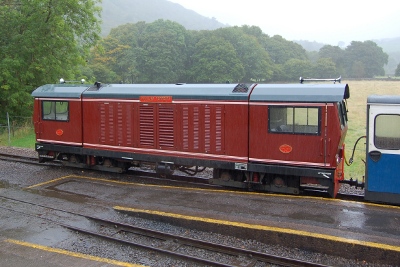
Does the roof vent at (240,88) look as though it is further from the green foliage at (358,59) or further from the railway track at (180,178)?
the green foliage at (358,59)

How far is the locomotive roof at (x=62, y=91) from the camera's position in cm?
1429

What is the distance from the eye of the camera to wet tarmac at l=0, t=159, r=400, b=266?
24.9 ft

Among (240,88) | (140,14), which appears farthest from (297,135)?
(140,14)

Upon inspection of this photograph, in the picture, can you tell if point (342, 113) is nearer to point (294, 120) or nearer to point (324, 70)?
point (294, 120)

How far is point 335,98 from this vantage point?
9.86 metres

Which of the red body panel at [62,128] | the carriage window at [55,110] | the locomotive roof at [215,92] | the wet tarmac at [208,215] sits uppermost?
the locomotive roof at [215,92]

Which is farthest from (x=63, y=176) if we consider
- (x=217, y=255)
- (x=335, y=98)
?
(x=335, y=98)

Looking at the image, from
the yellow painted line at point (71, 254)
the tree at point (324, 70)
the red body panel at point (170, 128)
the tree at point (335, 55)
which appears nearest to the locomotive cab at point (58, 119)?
the red body panel at point (170, 128)

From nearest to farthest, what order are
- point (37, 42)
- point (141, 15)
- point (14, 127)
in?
point (14, 127), point (37, 42), point (141, 15)

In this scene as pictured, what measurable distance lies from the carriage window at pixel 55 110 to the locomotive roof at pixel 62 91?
11.5 inches

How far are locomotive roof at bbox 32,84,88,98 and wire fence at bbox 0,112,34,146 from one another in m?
9.19

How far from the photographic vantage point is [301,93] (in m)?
10.3

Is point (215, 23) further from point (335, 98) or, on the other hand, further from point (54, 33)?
point (335, 98)

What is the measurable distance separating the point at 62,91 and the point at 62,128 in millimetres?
1334
